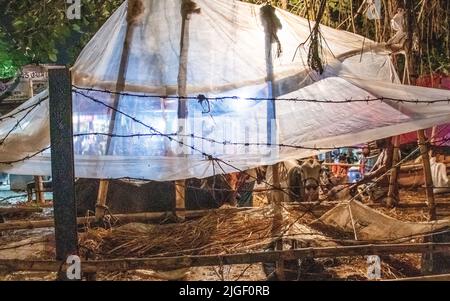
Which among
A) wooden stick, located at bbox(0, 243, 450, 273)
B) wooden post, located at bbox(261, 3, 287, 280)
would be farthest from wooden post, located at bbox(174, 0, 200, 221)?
wooden stick, located at bbox(0, 243, 450, 273)

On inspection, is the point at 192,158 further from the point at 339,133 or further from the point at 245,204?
the point at 245,204

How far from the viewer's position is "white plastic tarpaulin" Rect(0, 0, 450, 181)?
3820 mm

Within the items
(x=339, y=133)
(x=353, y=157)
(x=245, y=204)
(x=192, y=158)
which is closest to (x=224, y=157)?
(x=192, y=158)

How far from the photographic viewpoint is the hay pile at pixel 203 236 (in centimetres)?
411

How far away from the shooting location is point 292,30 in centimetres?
475

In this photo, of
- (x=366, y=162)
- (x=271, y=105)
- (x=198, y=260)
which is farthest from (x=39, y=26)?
(x=366, y=162)

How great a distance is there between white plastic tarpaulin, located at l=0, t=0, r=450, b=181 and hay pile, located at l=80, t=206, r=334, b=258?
82cm

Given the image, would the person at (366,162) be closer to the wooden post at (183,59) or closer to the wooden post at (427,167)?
the wooden post at (427,167)

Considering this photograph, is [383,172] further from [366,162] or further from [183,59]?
[183,59]

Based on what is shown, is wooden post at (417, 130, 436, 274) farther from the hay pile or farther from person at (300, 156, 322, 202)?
person at (300, 156, 322, 202)

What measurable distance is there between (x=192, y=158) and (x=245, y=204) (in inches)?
132

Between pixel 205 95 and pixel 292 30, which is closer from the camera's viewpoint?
pixel 205 95

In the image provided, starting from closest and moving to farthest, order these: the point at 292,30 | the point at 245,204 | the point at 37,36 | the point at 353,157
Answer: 1. the point at 292,30
2. the point at 37,36
3. the point at 245,204
4. the point at 353,157

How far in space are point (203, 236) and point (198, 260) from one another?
1179 mm
